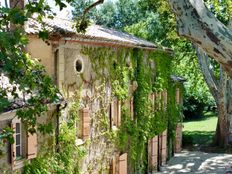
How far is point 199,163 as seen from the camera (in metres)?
24.6

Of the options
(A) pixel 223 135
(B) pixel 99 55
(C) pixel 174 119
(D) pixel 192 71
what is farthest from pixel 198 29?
(D) pixel 192 71

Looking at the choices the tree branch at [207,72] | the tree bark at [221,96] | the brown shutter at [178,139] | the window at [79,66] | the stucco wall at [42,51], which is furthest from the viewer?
the brown shutter at [178,139]

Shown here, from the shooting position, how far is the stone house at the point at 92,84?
1252 centimetres

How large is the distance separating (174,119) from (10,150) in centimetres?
1636

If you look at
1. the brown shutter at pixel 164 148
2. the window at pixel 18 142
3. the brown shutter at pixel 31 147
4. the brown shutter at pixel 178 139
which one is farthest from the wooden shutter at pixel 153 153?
the window at pixel 18 142

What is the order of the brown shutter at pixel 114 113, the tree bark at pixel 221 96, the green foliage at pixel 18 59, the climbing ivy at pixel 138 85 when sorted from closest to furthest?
1. the green foliage at pixel 18 59
2. the climbing ivy at pixel 138 85
3. the brown shutter at pixel 114 113
4. the tree bark at pixel 221 96

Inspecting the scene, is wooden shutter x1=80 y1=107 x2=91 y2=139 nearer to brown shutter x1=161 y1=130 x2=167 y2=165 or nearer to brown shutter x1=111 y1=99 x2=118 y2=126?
brown shutter x1=111 y1=99 x2=118 y2=126

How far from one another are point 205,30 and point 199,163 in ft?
65.2

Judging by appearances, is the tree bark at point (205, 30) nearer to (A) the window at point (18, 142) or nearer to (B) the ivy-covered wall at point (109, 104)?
(A) the window at point (18, 142)

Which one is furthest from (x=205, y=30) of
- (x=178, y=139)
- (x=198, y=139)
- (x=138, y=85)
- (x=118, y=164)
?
(x=198, y=139)

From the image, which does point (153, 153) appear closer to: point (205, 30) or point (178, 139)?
point (178, 139)

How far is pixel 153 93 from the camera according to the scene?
2188cm

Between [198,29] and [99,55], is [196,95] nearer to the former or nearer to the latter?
[99,55]

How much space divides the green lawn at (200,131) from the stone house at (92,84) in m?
12.2
